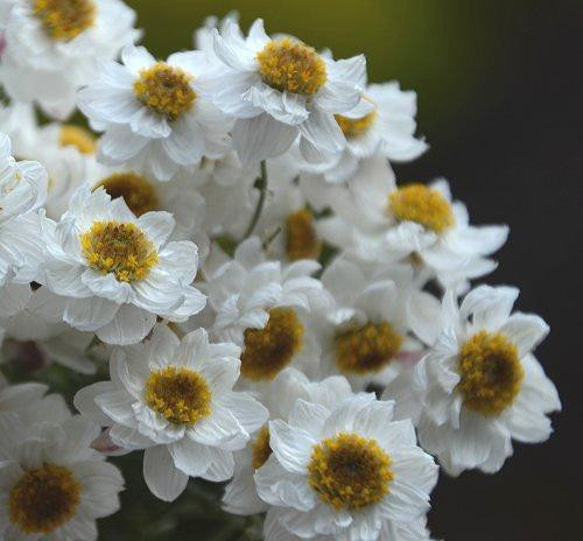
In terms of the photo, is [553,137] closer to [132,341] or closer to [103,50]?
[103,50]

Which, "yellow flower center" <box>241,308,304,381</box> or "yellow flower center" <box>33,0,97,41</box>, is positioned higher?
"yellow flower center" <box>33,0,97,41</box>

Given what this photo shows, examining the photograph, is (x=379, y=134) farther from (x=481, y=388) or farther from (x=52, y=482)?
(x=52, y=482)

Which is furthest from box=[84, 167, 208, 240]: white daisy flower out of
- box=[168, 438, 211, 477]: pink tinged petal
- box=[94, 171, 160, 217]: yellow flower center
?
box=[168, 438, 211, 477]: pink tinged petal

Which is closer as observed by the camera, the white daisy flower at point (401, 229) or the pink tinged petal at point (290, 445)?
the pink tinged petal at point (290, 445)

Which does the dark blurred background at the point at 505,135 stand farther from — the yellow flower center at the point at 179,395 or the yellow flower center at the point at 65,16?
the yellow flower center at the point at 179,395

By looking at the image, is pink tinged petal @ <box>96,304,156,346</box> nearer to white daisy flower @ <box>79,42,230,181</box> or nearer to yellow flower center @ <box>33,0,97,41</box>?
white daisy flower @ <box>79,42,230,181</box>

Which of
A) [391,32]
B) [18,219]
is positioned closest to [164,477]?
[18,219]

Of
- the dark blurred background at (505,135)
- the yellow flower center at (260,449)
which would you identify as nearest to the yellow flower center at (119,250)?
the yellow flower center at (260,449)
